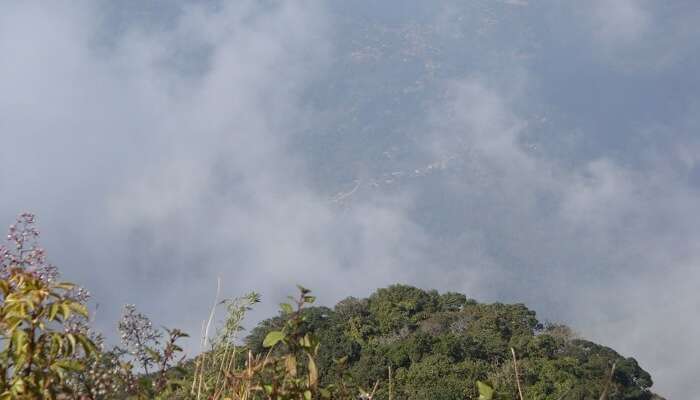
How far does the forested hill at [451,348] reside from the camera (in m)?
28.9

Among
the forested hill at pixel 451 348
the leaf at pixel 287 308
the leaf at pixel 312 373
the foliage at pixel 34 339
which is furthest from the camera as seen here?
the forested hill at pixel 451 348

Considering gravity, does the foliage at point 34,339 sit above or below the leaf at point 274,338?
below

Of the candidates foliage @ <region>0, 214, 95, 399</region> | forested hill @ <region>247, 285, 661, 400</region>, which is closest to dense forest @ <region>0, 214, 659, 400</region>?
foliage @ <region>0, 214, 95, 399</region>

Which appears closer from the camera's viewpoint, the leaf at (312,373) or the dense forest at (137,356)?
the dense forest at (137,356)

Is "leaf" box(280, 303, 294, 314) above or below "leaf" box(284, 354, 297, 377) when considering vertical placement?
above

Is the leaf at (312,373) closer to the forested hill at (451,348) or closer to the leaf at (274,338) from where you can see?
the leaf at (274,338)

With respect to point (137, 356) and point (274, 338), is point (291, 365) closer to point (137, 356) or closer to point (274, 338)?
point (274, 338)

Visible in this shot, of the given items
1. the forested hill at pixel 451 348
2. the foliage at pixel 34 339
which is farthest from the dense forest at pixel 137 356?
the forested hill at pixel 451 348

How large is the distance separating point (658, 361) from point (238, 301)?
524ft

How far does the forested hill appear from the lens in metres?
28.9

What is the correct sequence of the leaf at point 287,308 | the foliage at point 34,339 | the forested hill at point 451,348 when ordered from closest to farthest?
the foliage at point 34,339
the leaf at point 287,308
the forested hill at point 451,348

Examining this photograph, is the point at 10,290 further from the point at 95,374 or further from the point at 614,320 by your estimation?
the point at 614,320

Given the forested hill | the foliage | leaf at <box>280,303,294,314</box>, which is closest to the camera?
the foliage

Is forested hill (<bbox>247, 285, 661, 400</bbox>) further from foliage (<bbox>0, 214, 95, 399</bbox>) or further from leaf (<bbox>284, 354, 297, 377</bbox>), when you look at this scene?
foliage (<bbox>0, 214, 95, 399</bbox>)
